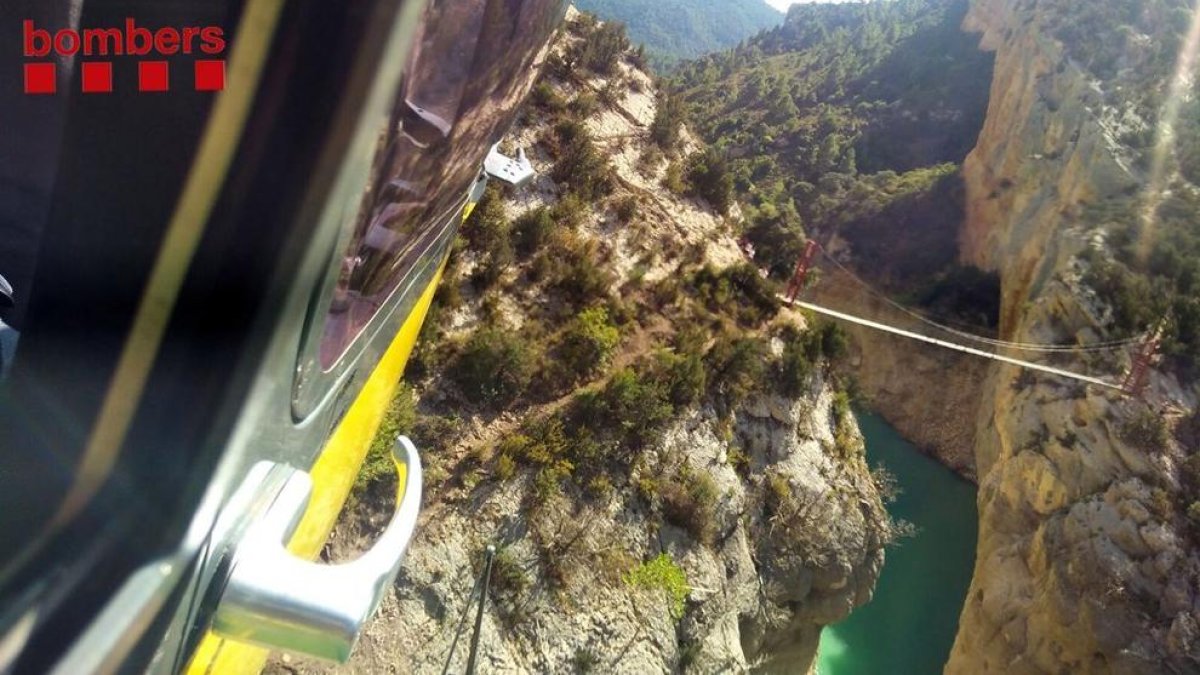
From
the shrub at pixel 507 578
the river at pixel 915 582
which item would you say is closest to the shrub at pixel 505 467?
the shrub at pixel 507 578

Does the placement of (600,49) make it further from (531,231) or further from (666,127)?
(531,231)

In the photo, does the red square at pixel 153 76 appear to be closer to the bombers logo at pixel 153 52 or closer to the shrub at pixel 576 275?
the bombers logo at pixel 153 52

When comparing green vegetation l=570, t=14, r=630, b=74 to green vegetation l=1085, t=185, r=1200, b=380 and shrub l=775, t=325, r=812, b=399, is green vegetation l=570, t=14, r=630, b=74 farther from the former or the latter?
green vegetation l=1085, t=185, r=1200, b=380

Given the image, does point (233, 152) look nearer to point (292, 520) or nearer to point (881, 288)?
point (292, 520)

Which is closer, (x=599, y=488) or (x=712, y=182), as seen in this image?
(x=599, y=488)

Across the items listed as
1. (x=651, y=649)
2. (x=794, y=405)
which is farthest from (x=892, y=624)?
(x=651, y=649)

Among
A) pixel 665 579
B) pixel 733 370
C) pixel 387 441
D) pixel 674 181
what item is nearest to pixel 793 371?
pixel 733 370
